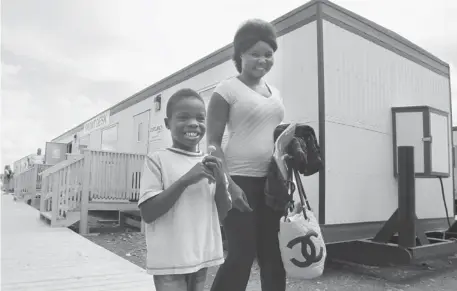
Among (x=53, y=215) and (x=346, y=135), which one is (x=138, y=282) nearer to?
(x=346, y=135)

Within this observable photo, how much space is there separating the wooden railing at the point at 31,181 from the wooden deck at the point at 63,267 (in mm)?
7388

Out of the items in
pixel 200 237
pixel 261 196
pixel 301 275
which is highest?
pixel 261 196

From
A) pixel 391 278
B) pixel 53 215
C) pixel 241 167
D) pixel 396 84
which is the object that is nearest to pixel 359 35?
pixel 396 84

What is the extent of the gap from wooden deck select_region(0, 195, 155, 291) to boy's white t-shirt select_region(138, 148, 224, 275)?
195cm

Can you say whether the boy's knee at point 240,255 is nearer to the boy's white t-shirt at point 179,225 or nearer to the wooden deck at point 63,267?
the boy's white t-shirt at point 179,225

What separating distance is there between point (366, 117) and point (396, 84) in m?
0.90

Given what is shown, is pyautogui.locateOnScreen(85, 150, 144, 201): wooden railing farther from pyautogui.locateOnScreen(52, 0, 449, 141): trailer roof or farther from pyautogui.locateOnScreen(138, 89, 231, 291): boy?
pyautogui.locateOnScreen(138, 89, 231, 291): boy

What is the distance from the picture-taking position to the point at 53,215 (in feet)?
23.5

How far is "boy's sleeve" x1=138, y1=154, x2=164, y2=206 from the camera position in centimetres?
137

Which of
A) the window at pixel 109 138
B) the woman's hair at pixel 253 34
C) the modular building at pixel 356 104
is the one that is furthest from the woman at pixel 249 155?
the window at pixel 109 138

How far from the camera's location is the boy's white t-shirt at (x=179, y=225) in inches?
53.4

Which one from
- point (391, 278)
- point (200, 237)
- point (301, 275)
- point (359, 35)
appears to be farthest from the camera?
point (359, 35)

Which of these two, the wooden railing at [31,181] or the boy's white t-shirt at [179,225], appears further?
the wooden railing at [31,181]

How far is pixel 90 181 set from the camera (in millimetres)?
7465
